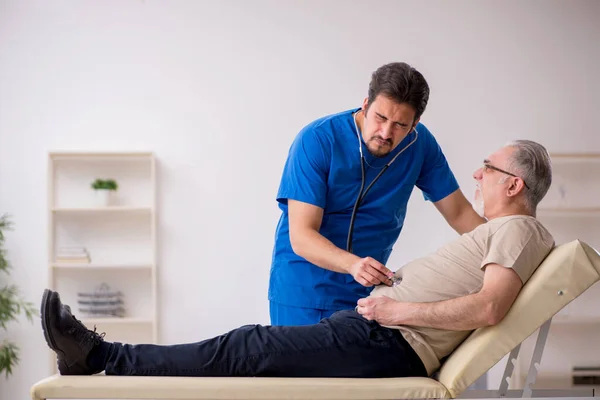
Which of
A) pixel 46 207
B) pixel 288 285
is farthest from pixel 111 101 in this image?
pixel 288 285

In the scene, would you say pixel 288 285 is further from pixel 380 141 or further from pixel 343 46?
pixel 343 46

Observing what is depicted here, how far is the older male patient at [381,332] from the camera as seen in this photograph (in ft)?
5.76

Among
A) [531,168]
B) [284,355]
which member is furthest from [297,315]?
[531,168]

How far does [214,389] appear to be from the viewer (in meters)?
1.68

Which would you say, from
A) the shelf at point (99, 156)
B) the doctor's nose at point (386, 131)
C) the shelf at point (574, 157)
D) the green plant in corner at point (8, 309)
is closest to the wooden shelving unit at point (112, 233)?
the shelf at point (99, 156)

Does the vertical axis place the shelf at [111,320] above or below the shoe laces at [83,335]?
below

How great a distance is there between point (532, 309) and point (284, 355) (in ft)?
2.00

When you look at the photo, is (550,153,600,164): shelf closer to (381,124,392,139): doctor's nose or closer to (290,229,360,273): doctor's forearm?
(381,124,392,139): doctor's nose

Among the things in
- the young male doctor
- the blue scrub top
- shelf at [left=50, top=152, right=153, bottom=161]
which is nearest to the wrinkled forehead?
the young male doctor

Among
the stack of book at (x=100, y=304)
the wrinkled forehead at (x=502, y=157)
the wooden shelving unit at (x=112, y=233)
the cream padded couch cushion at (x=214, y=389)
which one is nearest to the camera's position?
the cream padded couch cushion at (x=214, y=389)

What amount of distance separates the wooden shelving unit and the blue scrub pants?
2.16 meters

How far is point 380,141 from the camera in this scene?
215 centimetres

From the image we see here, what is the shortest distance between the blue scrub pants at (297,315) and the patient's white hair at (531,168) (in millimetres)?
698

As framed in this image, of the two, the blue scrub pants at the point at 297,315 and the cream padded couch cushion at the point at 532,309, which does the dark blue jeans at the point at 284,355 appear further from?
the blue scrub pants at the point at 297,315
